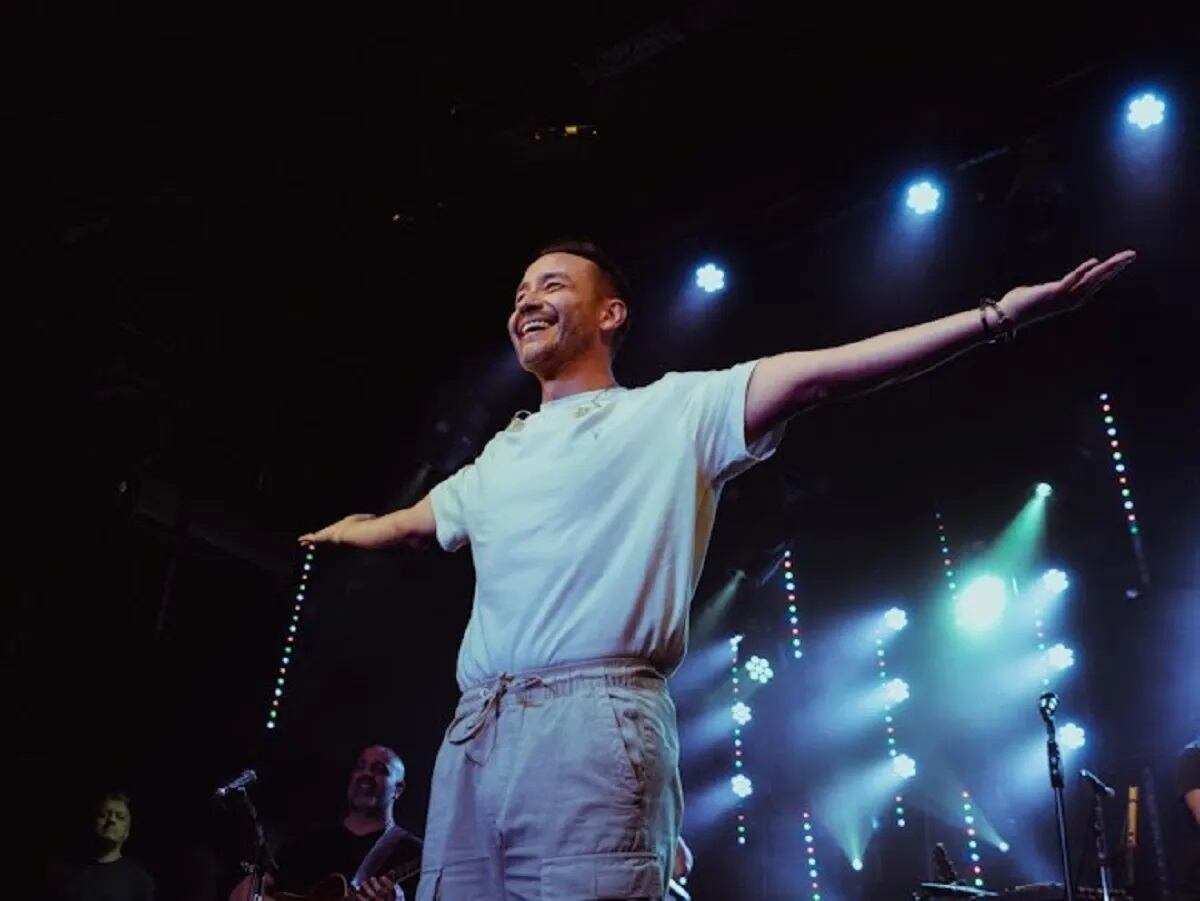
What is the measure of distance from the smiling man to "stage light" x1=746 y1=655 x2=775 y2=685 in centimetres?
867

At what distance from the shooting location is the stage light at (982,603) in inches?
365

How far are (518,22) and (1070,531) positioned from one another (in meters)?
6.49

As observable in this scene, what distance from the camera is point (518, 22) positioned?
5.00m

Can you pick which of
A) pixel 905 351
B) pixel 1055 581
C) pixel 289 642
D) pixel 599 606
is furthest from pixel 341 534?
pixel 1055 581

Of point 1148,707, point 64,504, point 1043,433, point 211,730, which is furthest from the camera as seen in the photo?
point 1043,433

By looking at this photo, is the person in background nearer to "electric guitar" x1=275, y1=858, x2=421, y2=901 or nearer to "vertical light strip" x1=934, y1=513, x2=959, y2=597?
"electric guitar" x1=275, y1=858, x2=421, y2=901

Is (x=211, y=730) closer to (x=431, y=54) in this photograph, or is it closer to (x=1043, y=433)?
(x=431, y=54)

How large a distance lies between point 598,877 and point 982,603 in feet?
28.4

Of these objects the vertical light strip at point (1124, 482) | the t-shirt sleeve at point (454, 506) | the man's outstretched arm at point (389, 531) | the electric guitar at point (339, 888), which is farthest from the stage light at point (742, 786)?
the t-shirt sleeve at point (454, 506)

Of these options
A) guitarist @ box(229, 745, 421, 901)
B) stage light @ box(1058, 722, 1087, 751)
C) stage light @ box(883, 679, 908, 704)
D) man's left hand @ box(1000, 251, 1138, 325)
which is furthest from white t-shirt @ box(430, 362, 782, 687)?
stage light @ box(883, 679, 908, 704)

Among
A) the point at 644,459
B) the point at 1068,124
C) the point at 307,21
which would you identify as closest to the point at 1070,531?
the point at 1068,124

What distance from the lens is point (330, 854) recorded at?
18.4 feet

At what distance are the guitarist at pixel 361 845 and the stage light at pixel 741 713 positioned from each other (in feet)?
16.3

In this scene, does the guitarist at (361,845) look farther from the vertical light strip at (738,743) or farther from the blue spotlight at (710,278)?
the vertical light strip at (738,743)
